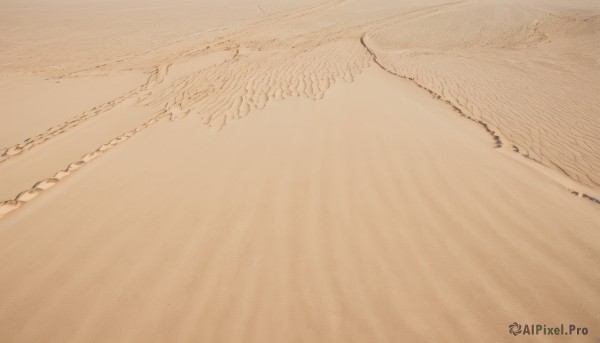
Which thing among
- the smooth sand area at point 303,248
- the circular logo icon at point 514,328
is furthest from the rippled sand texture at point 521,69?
the circular logo icon at point 514,328

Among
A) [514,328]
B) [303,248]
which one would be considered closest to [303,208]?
[303,248]

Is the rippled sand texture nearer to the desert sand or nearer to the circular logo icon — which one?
the desert sand

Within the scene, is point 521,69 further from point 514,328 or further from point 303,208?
point 514,328

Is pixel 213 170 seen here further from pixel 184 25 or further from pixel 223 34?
pixel 184 25

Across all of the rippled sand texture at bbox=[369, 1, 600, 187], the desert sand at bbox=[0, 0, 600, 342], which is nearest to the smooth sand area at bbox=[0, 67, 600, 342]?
the desert sand at bbox=[0, 0, 600, 342]

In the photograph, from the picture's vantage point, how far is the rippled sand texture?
16.2 ft

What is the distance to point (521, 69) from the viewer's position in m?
8.49

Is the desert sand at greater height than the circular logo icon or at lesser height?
greater

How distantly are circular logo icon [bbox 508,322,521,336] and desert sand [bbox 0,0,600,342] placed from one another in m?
0.04

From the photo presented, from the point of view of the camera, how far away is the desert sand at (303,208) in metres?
1.96

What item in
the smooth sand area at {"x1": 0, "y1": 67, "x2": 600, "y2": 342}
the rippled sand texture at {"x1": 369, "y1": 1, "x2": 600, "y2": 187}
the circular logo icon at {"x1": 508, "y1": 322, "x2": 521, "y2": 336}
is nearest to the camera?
the circular logo icon at {"x1": 508, "y1": 322, "x2": 521, "y2": 336}

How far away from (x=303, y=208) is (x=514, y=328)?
1.78m

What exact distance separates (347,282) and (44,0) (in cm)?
4425

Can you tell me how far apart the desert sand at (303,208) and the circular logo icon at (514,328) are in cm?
4
